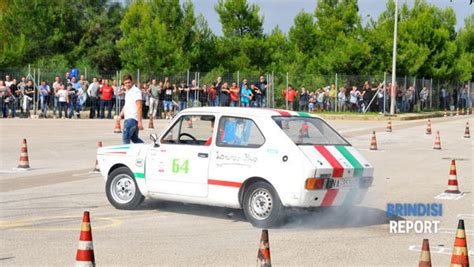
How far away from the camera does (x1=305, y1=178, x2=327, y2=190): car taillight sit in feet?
33.9

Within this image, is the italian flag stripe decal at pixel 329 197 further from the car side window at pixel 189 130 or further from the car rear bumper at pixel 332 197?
the car side window at pixel 189 130

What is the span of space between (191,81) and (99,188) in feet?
97.3

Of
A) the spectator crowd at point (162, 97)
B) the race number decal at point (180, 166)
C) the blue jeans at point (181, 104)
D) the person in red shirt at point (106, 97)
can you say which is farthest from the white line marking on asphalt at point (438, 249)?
the blue jeans at point (181, 104)

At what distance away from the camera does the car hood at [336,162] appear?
414 inches

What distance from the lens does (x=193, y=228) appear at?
10594mm

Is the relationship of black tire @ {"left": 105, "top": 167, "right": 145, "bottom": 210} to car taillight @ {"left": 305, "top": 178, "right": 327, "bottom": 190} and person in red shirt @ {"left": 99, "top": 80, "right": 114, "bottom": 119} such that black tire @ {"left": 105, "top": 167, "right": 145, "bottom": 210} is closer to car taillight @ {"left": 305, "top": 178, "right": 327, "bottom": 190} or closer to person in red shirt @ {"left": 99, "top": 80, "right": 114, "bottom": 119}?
car taillight @ {"left": 305, "top": 178, "right": 327, "bottom": 190}

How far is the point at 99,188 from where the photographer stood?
571 inches

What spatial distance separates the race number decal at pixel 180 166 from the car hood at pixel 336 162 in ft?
5.53

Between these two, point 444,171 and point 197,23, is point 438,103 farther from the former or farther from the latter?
point 444,171

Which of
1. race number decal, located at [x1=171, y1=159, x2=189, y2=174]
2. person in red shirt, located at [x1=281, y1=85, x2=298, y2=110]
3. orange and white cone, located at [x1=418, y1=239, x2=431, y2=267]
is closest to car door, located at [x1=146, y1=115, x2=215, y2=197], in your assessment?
race number decal, located at [x1=171, y1=159, x2=189, y2=174]

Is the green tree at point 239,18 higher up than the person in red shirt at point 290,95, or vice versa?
the green tree at point 239,18

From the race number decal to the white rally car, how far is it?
0.01 metres

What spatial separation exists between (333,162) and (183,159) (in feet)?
6.91

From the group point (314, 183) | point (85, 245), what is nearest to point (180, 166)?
point (314, 183)
